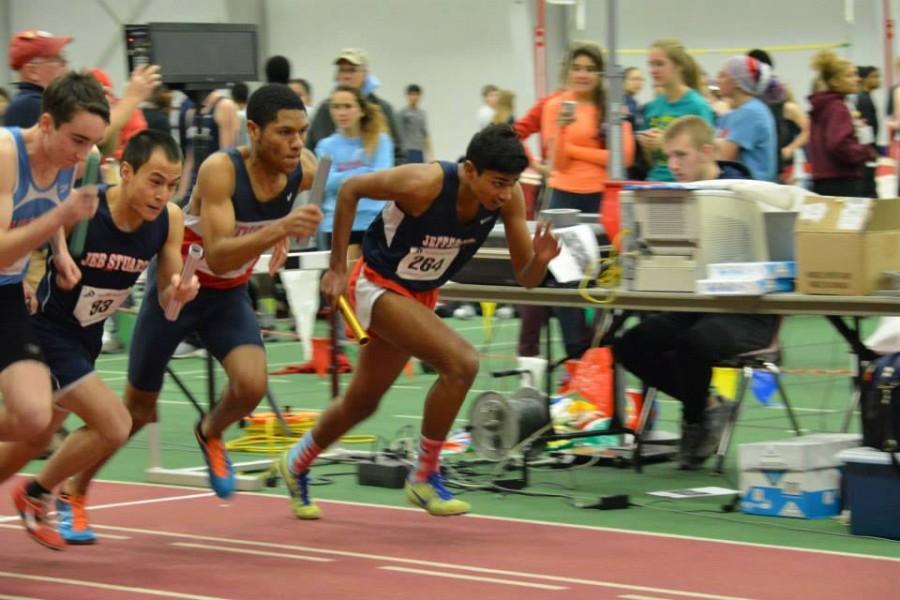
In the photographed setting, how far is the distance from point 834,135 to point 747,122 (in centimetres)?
363

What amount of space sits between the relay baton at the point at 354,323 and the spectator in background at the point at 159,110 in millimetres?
4739

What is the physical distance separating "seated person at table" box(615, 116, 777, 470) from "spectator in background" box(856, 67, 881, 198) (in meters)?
5.43

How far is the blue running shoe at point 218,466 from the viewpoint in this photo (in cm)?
633

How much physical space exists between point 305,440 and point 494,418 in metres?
1.31

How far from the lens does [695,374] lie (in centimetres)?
732

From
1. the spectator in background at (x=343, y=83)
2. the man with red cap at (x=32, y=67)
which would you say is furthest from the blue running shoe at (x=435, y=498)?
the spectator in background at (x=343, y=83)

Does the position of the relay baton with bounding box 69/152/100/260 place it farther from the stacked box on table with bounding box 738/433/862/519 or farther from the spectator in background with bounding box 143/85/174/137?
the spectator in background with bounding box 143/85/174/137

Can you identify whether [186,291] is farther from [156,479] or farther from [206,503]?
[156,479]

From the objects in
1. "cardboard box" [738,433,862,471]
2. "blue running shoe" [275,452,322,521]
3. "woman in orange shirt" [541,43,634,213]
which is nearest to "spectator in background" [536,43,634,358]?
"woman in orange shirt" [541,43,634,213]

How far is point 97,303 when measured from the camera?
5.71 metres

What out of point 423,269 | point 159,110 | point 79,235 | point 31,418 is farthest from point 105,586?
point 159,110

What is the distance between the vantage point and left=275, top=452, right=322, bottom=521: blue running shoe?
6.49 metres

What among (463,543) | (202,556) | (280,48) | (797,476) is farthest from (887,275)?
(280,48)

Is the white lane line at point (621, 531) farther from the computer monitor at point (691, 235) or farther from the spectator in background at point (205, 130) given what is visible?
the spectator in background at point (205, 130)
